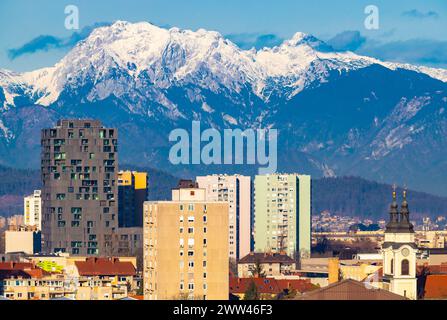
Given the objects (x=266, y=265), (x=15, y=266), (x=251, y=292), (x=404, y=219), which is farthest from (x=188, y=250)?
(x=266, y=265)

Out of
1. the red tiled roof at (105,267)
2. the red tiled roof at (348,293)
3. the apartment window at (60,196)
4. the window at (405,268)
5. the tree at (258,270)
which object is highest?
the apartment window at (60,196)

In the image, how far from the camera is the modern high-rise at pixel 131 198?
115125 mm

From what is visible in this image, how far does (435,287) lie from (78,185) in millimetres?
52070

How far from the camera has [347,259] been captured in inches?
3935

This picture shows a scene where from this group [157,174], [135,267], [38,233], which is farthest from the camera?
[157,174]

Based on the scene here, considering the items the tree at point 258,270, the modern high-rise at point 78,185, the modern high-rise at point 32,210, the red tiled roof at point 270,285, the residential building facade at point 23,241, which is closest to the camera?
the red tiled roof at point 270,285

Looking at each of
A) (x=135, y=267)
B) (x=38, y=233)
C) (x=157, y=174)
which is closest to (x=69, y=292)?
(x=135, y=267)

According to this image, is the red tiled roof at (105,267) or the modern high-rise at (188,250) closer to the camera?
the modern high-rise at (188,250)

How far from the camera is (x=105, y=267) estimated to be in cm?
8056

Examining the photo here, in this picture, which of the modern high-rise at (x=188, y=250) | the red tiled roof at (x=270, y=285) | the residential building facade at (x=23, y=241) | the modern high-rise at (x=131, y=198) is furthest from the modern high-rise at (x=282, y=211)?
the modern high-rise at (x=188, y=250)

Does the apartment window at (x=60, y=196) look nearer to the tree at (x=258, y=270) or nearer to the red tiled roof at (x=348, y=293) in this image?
the tree at (x=258, y=270)

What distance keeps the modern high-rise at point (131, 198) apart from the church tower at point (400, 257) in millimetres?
46149
